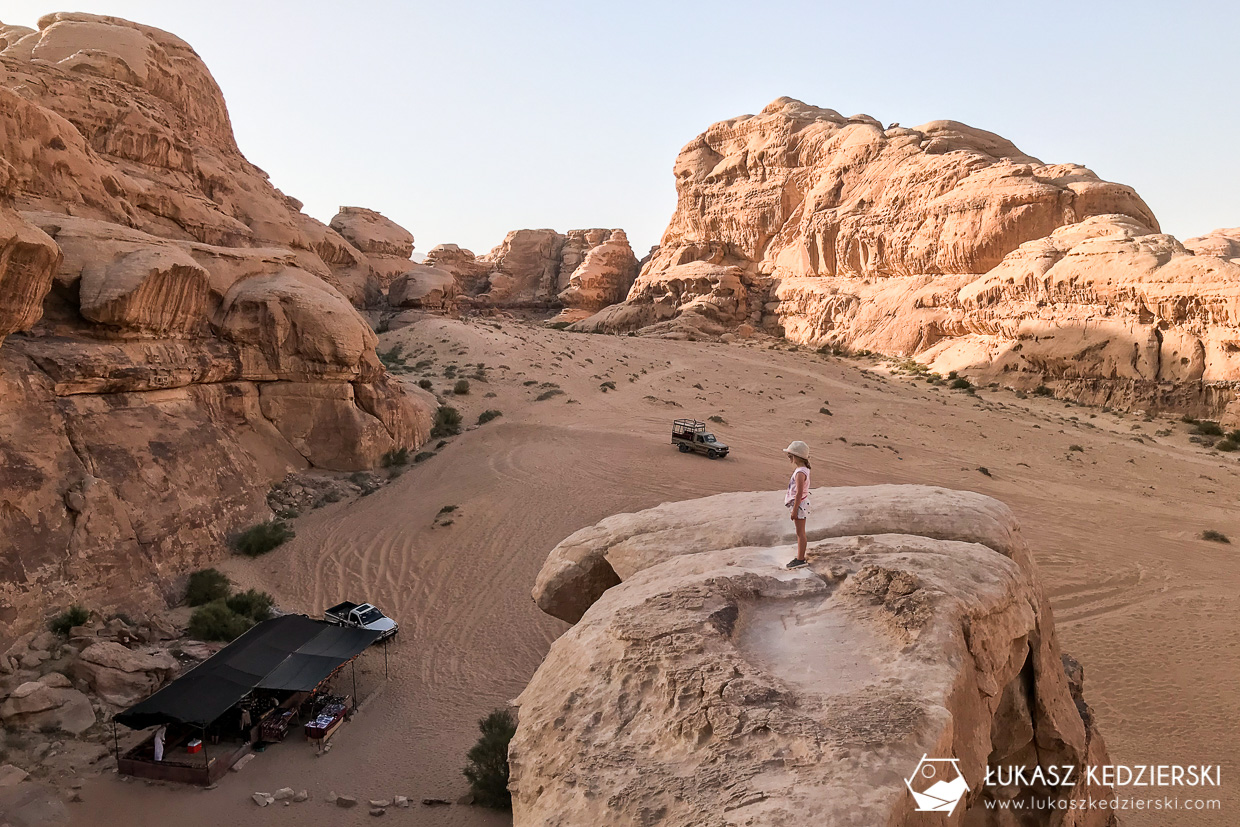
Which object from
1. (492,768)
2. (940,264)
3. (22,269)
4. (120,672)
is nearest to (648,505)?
(492,768)

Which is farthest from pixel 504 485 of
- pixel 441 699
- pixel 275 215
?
pixel 275 215

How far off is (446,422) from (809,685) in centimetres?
1882

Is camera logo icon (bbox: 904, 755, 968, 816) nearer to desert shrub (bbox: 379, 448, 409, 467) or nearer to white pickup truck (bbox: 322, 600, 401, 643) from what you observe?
white pickup truck (bbox: 322, 600, 401, 643)

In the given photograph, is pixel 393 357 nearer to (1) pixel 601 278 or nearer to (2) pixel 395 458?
(2) pixel 395 458

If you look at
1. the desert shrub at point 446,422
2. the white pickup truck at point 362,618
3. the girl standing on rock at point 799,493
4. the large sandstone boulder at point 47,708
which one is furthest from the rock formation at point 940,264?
the large sandstone boulder at point 47,708

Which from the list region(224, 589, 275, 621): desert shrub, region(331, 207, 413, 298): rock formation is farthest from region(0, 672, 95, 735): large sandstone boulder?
region(331, 207, 413, 298): rock formation

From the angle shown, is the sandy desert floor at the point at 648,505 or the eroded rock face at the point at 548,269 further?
the eroded rock face at the point at 548,269

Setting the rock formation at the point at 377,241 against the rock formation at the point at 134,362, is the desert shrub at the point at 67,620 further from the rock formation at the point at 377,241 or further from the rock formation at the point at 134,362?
the rock formation at the point at 377,241

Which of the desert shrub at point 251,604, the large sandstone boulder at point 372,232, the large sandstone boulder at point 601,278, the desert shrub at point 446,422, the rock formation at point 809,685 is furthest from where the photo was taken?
the large sandstone boulder at point 601,278

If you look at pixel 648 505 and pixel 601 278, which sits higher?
pixel 601 278

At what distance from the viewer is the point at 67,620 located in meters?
10.1

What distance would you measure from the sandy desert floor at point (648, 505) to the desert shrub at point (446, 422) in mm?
553

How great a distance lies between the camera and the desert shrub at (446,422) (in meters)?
21.0

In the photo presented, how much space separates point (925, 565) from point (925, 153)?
153ft
